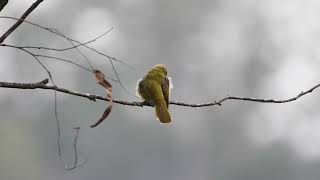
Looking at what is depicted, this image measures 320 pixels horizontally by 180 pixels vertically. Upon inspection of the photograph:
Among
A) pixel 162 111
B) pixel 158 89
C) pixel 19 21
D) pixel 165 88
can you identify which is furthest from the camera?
pixel 165 88

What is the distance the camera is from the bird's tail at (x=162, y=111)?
989 cm

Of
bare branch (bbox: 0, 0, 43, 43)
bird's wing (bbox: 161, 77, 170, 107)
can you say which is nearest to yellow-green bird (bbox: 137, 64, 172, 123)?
bird's wing (bbox: 161, 77, 170, 107)

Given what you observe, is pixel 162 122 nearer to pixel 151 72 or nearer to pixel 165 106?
pixel 165 106

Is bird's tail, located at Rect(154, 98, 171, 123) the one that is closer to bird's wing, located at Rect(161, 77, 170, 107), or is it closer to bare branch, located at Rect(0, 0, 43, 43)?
bird's wing, located at Rect(161, 77, 170, 107)

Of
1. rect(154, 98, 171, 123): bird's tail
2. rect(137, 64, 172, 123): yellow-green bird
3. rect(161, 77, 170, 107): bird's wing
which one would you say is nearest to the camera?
rect(154, 98, 171, 123): bird's tail

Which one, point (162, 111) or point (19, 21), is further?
point (162, 111)

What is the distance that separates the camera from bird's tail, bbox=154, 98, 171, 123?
389 inches

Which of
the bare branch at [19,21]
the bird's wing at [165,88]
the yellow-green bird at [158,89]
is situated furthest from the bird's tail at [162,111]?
the bare branch at [19,21]

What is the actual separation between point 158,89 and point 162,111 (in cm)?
86

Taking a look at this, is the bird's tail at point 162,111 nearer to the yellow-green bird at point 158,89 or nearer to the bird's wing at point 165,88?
the yellow-green bird at point 158,89

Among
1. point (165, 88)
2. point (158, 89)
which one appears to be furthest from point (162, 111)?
point (165, 88)

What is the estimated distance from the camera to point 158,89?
1103cm

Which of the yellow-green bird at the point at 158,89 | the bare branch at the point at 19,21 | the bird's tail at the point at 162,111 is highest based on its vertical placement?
the yellow-green bird at the point at 158,89

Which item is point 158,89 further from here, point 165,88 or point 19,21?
point 19,21
